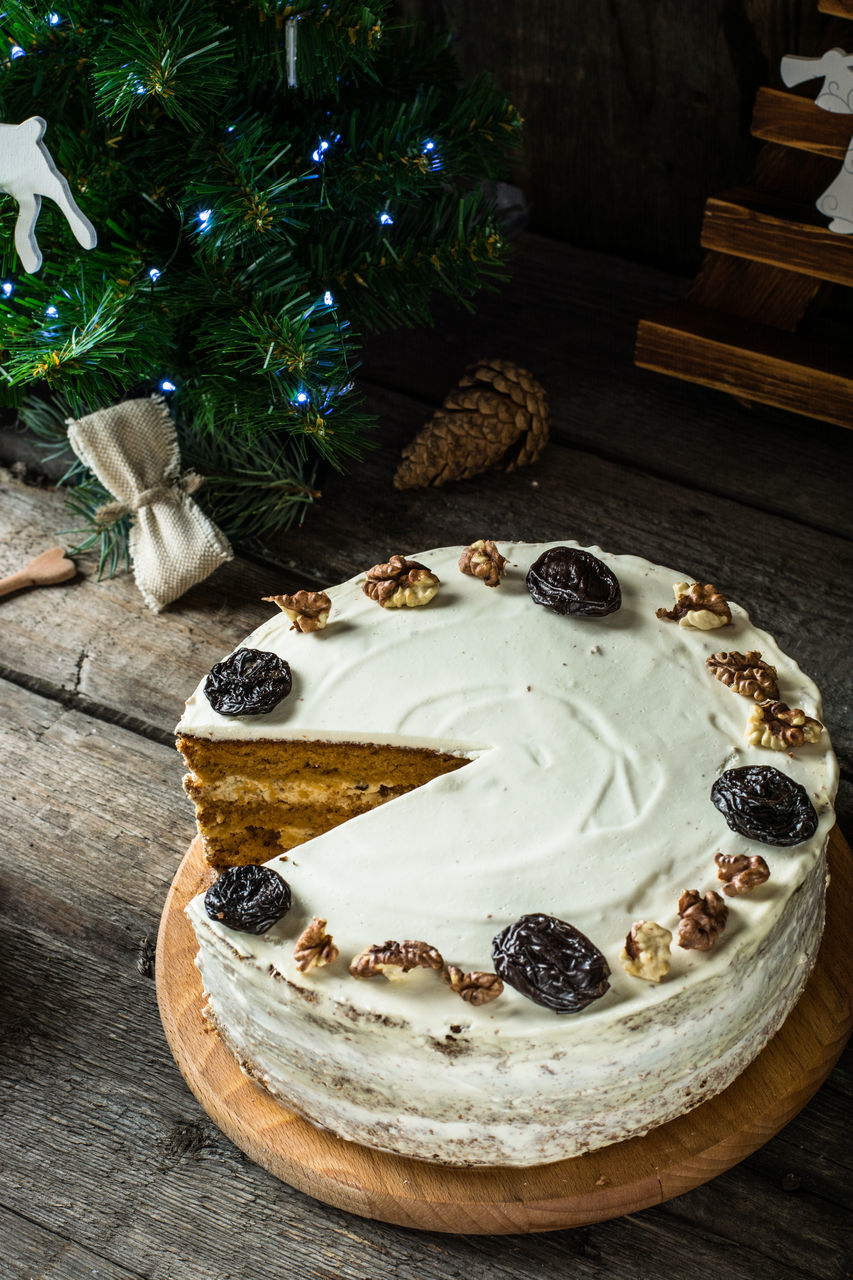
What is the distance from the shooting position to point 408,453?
9.66ft

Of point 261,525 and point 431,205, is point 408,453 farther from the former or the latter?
point 431,205

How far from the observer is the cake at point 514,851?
159cm

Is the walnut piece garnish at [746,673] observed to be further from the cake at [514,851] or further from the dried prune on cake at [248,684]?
the dried prune on cake at [248,684]

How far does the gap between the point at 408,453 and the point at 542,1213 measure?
5.75ft

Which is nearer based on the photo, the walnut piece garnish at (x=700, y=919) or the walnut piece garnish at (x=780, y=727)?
the walnut piece garnish at (x=700, y=919)

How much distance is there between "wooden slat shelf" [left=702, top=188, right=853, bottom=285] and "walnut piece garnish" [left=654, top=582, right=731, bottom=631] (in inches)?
39.8

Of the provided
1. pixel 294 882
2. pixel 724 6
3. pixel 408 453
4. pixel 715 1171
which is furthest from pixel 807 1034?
pixel 724 6

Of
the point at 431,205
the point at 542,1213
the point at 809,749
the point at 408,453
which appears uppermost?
the point at 431,205

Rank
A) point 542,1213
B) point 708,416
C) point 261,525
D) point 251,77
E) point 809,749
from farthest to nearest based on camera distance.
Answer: point 708,416
point 261,525
point 251,77
point 809,749
point 542,1213

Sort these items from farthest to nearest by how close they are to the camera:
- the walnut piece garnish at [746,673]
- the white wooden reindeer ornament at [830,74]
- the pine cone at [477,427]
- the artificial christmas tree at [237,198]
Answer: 1. the pine cone at [477,427]
2. the white wooden reindeer ornament at [830,74]
3. the artificial christmas tree at [237,198]
4. the walnut piece garnish at [746,673]

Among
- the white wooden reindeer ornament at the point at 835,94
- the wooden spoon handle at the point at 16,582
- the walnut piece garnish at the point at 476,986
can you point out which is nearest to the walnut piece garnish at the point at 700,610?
the walnut piece garnish at the point at 476,986

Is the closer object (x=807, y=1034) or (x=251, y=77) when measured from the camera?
(x=807, y=1034)

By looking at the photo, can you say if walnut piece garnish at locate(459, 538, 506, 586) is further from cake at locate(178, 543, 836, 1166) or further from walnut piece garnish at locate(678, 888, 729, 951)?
walnut piece garnish at locate(678, 888, 729, 951)

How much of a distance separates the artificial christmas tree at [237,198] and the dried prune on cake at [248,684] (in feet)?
2.00
